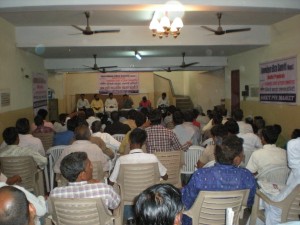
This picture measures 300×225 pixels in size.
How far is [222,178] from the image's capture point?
282 cm

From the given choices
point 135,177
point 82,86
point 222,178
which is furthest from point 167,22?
point 82,86

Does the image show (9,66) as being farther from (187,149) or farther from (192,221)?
(192,221)

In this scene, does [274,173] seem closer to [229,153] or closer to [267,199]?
[267,199]

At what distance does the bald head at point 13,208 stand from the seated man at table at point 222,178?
5.07 feet

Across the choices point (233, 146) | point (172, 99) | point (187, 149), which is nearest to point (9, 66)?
point (187, 149)

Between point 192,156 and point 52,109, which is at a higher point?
point 52,109

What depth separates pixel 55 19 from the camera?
735 cm

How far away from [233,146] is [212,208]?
56 cm

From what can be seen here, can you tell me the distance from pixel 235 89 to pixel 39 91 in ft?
20.9

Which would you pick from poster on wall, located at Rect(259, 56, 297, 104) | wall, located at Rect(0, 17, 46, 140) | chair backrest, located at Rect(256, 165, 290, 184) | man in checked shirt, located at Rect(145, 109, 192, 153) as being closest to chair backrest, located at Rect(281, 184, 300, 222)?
chair backrest, located at Rect(256, 165, 290, 184)

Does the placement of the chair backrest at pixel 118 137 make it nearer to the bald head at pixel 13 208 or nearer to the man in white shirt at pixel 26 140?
the man in white shirt at pixel 26 140

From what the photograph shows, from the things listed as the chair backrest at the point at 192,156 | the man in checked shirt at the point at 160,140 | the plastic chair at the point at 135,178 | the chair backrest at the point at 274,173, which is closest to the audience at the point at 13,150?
the plastic chair at the point at 135,178

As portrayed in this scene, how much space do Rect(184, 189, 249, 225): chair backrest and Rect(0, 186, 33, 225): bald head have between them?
1.52 m

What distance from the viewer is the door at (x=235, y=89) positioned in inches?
445
